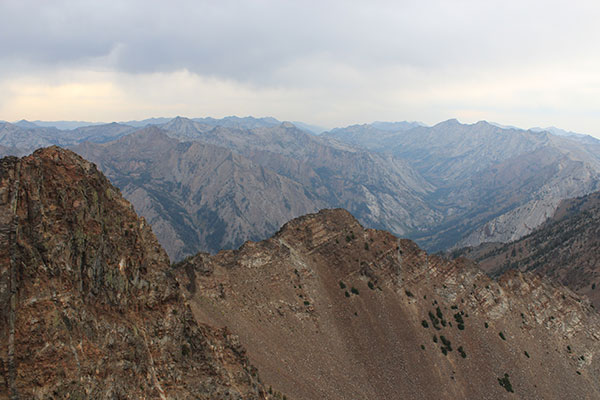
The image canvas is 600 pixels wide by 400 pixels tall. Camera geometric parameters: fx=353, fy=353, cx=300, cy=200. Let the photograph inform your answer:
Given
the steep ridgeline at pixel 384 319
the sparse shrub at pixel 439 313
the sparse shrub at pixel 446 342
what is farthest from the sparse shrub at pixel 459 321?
the sparse shrub at pixel 446 342

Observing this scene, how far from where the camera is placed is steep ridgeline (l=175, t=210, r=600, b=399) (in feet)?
190

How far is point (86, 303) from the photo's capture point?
2662 centimetres

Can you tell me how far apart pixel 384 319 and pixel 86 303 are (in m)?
57.4

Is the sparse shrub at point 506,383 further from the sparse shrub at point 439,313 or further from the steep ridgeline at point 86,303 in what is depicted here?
the steep ridgeline at point 86,303

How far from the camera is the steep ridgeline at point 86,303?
2197 centimetres

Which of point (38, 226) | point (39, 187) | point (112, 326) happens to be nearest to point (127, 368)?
point (112, 326)

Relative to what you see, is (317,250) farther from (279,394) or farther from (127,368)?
(127,368)

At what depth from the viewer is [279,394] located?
A: 4503cm

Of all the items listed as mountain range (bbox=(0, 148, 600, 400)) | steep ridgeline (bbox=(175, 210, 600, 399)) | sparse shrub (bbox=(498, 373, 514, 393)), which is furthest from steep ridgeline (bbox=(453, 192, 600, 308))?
sparse shrub (bbox=(498, 373, 514, 393))

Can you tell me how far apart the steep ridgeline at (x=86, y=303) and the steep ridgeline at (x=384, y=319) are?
18551mm

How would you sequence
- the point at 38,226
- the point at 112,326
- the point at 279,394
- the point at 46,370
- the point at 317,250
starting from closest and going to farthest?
the point at 46,370
the point at 38,226
the point at 112,326
the point at 279,394
the point at 317,250

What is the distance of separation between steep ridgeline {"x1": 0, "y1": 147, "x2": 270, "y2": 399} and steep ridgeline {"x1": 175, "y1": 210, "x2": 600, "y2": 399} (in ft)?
60.9

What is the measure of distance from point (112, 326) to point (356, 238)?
62744 millimetres

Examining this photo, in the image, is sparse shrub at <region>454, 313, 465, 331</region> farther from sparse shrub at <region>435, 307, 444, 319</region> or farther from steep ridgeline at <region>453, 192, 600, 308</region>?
steep ridgeline at <region>453, 192, 600, 308</region>
